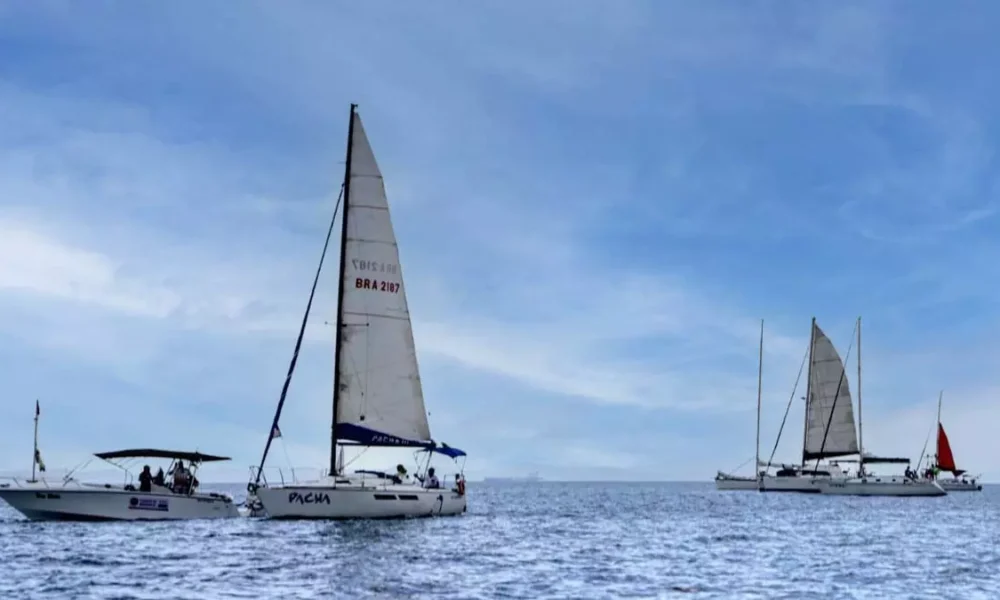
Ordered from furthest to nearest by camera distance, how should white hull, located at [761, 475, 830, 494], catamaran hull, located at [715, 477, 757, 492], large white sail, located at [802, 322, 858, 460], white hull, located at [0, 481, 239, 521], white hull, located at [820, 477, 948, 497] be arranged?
1. catamaran hull, located at [715, 477, 757, 492]
2. large white sail, located at [802, 322, 858, 460]
3. white hull, located at [761, 475, 830, 494]
4. white hull, located at [820, 477, 948, 497]
5. white hull, located at [0, 481, 239, 521]

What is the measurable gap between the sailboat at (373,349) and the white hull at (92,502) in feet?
13.3

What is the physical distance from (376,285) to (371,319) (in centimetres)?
175

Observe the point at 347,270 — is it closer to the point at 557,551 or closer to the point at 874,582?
the point at 557,551

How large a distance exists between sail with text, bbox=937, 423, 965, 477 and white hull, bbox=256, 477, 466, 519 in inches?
4347

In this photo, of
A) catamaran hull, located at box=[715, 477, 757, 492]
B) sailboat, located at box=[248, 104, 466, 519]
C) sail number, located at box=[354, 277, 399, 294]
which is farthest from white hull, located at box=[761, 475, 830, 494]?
sail number, located at box=[354, 277, 399, 294]

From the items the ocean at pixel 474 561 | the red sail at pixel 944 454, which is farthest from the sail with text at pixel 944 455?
the ocean at pixel 474 561

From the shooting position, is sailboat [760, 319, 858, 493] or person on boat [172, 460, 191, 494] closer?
person on boat [172, 460, 191, 494]

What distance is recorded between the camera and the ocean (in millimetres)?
32594

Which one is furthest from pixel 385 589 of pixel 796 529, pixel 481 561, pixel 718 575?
pixel 796 529

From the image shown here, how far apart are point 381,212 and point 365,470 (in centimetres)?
1289

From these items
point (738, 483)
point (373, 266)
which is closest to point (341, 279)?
point (373, 266)

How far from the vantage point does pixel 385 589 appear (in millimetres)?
32375

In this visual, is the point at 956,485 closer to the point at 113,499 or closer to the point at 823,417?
the point at 823,417

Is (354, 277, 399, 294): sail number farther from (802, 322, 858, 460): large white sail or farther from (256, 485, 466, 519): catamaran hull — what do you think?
(802, 322, 858, 460): large white sail
